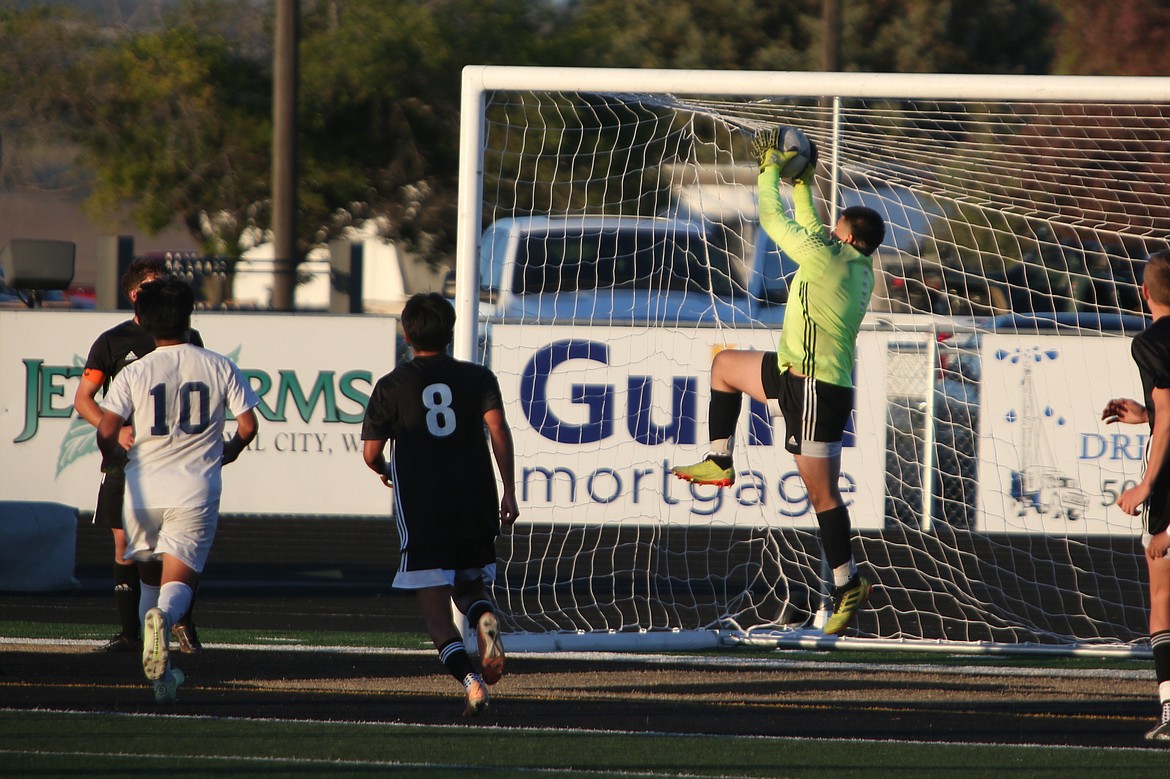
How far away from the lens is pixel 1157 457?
5949 millimetres

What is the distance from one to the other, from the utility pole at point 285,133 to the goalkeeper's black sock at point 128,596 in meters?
8.94

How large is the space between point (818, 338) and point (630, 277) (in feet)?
12.9

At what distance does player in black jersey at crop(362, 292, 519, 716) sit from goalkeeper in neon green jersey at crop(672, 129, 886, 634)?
127cm

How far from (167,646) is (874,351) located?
683cm

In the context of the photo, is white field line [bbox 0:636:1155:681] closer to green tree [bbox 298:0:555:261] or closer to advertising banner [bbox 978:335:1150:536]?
advertising banner [bbox 978:335:1150:536]

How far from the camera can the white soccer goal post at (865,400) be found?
9602mm

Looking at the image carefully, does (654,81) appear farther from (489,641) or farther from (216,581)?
(216,581)

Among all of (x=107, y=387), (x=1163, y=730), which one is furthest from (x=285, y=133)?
(x=1163, y=730)

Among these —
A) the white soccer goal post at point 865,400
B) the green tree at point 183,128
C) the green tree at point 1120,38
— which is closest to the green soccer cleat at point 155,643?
the white soccer goal post at point 865,400

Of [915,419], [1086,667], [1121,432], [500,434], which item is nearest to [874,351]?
[915,419]

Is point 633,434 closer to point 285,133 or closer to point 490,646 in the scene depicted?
point 490,646

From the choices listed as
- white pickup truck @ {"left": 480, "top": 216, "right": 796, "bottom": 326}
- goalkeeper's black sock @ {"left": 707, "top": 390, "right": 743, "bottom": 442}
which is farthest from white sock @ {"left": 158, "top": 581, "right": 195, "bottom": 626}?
white pickup truck @ {"left": 480, "top": 216, "right": 796, "bottom": 326}

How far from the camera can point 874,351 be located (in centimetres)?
1163

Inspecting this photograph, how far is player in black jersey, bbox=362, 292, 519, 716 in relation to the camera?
614 cm
